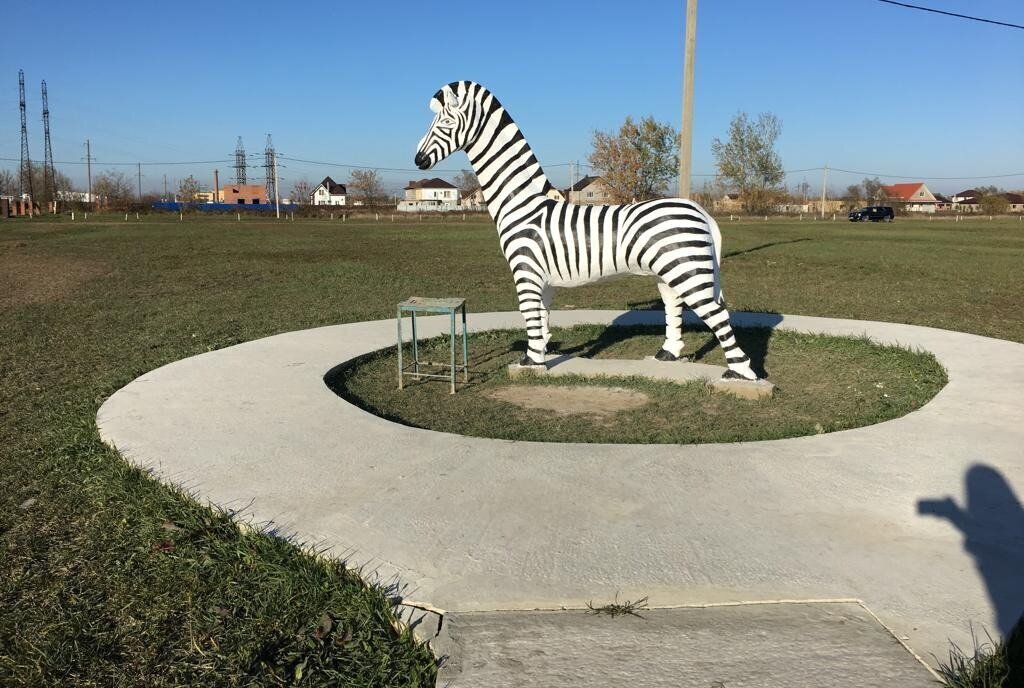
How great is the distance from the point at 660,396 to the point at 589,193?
7624 centimetres

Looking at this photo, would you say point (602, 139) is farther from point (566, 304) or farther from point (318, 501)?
point (318, 501)

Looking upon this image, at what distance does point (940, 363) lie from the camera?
732 centimetres

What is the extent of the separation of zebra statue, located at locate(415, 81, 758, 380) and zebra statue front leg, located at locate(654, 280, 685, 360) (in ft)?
2.46

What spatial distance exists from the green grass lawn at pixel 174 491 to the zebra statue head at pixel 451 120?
12.5 ft

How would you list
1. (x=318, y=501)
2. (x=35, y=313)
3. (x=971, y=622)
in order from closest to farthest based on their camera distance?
(x=971, y=622), (x=318, y=501), (x=35, y=313)

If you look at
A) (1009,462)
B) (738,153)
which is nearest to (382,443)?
(1009,462)

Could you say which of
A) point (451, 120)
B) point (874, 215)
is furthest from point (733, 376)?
point (874, 215)

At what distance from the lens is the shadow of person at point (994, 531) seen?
304 cm

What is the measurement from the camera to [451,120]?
7055 mm

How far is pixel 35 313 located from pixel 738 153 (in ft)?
229

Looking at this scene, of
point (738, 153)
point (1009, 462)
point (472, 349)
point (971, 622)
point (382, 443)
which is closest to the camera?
point (971, 622)

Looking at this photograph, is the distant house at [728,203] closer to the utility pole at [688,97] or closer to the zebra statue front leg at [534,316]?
the utility pole at [688,97]

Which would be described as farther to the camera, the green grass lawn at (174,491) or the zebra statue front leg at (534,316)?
the zebra statue front leg at (534,316)

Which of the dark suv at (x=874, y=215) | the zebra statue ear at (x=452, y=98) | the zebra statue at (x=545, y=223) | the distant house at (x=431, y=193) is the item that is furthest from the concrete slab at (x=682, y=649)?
the distant house at (x=431, y=193)
